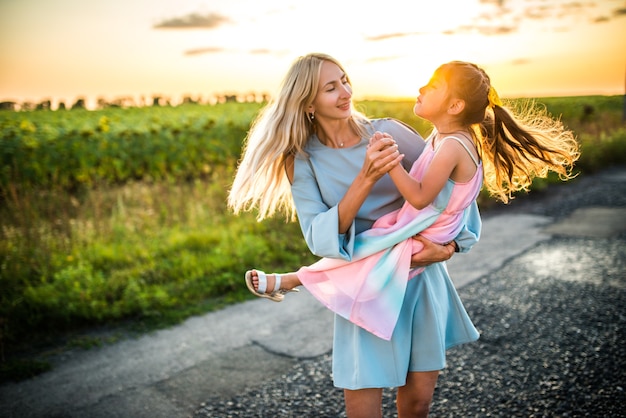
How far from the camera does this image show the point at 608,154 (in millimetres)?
A: 13086

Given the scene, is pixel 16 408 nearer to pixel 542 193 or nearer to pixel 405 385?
pixel 405 385

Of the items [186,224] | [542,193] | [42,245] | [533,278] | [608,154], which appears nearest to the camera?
[533,278]

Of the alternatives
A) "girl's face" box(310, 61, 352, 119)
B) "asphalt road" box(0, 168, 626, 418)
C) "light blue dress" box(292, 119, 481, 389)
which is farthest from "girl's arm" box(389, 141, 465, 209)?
"asphalt road" box(0, 168, 626, 418)

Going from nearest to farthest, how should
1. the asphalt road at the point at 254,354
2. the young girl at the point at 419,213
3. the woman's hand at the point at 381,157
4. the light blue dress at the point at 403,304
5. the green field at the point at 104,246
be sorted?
1. the woman's hand at the point at 381,157
2. the young girl at the point at 419,213
3. the light blue dress at the point at 403,304
4. the asphalt road at the point at 254,354
5. the green field at the point at 104,246

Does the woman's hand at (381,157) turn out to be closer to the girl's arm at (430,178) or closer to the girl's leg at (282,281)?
the girl's arm at (430,178)

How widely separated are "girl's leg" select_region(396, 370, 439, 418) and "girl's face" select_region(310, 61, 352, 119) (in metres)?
1.14

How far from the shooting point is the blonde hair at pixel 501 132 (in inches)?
85.6

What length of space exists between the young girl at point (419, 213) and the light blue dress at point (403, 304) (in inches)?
4.5

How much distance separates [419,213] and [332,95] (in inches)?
24.0

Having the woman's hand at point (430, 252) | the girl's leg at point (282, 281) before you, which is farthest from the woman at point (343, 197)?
the girl's leg at point (282, 281)

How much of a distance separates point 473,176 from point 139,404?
2562 mm

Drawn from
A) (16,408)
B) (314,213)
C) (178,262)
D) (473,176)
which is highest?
(473,176)

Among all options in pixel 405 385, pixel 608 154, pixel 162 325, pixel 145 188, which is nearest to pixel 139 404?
pixel 162 325

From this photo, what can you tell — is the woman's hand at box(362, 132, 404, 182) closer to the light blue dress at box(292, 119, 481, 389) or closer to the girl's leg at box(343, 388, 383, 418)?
the light blue dress at box(292, 119, 481, 389)
